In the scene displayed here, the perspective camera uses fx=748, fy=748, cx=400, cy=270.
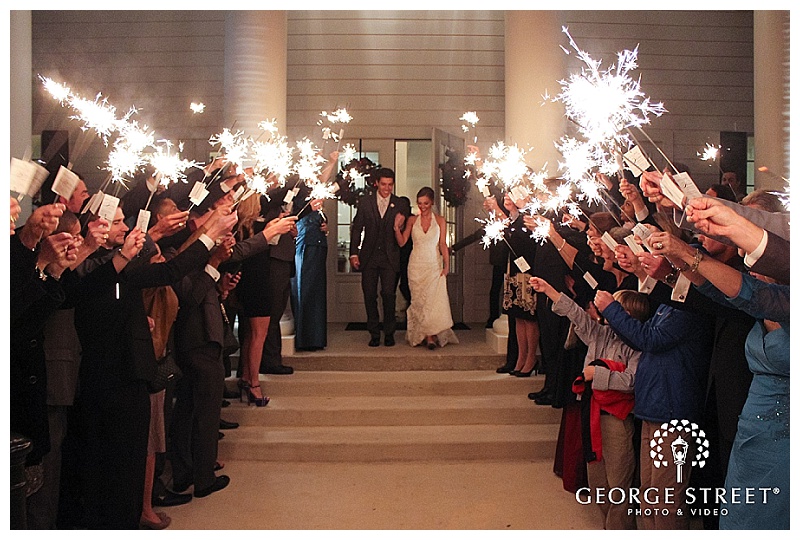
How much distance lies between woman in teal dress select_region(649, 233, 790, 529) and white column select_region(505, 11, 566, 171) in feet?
10.7

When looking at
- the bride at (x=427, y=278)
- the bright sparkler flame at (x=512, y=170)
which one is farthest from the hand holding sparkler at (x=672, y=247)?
the bride at (x=427, y=278)

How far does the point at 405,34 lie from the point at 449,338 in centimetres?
359

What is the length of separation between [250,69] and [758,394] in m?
4.49

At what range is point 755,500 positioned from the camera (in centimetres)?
243

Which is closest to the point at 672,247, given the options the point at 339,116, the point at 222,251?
the point at 222,251

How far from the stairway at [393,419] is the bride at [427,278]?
0.53 m

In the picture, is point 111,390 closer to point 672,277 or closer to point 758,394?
point 672,277

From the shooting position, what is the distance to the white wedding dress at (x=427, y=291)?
19.8 feet

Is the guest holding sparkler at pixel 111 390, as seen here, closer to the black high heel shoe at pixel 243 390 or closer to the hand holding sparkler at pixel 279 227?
the hand holding sparkler at pixel 279 227

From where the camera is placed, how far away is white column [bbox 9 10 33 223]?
327cm

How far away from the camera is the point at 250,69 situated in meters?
5.73

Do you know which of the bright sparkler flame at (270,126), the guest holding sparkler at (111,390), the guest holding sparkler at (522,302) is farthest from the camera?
the bright sparkler flame at (270,126)

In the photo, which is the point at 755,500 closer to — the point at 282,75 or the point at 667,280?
the point at 667,280

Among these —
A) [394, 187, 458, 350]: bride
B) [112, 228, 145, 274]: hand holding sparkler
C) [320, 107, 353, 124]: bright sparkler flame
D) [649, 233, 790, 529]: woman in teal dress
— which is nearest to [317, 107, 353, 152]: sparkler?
[320, 107, 353, 124]: bright sparkler flame
